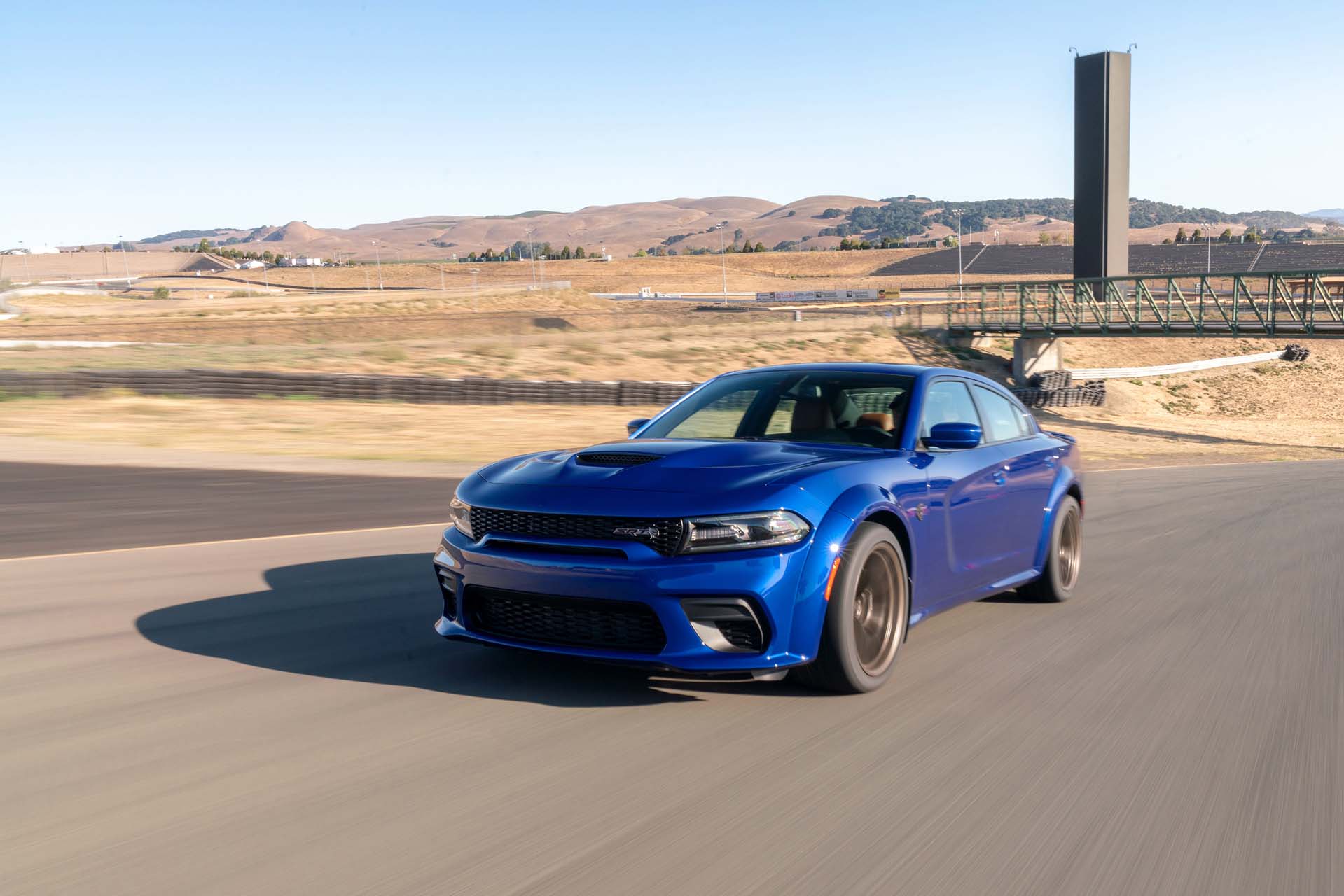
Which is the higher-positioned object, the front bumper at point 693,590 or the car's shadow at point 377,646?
the front bumper at point 693,590

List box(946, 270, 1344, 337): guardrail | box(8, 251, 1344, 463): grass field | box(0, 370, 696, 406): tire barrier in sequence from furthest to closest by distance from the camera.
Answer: box(946, 270, 1344, 337): guardrail → box(0, 370, 696, 406): tire barrier → box(8, 251, 1344, 463): grass field

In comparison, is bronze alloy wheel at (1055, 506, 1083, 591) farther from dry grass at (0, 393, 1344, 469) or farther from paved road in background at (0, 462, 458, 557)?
dry grass at (0, 393, 1344, 469)

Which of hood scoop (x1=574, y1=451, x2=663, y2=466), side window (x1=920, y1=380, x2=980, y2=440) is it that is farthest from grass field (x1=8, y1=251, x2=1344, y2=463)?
hood scoop (x1=574, y1=451, x2=663, y2=466)

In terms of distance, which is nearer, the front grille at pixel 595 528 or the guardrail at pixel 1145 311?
the front grille at pixel 595 528

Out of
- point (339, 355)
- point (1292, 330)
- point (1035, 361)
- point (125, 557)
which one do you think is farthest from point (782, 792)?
point (1035, 361)

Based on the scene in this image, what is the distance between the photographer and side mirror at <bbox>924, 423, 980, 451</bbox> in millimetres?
5941

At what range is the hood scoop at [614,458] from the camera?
17.6 ft

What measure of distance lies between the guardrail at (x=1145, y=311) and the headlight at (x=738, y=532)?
44.2 meters

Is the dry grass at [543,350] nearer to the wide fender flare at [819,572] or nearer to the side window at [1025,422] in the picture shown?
the side window at [1025,422]

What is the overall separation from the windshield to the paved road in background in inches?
182

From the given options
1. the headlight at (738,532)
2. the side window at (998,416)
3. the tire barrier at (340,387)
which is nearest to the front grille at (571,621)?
the headlight at (738,532)

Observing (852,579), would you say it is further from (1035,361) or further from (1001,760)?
(1035,361)

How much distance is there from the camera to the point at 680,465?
5.23 meters

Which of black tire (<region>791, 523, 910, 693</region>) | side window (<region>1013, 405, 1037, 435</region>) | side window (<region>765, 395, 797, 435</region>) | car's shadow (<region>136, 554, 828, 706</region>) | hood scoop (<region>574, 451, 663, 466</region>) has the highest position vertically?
side window (<region>765, 395, 797, 435</region>)
